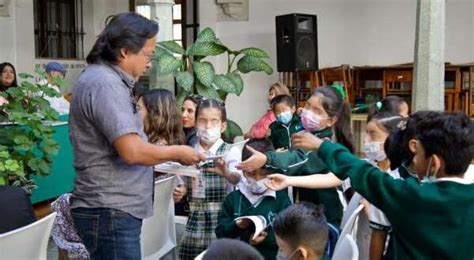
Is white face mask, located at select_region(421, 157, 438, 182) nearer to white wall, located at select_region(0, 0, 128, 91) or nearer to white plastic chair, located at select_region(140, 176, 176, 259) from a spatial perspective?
white plastic chair, located at select_region(140, 176, 176, 259)

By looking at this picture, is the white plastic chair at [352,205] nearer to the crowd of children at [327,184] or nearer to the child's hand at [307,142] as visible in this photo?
the crowd of children at [327,184]

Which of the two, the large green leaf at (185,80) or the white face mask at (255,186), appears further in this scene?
the large green leaf at (185,80)

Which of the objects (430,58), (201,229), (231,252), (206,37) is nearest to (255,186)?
(201,229)

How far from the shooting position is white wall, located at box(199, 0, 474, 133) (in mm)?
8391

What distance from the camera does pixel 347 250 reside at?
5.73 ft

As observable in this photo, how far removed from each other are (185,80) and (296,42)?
2043mm

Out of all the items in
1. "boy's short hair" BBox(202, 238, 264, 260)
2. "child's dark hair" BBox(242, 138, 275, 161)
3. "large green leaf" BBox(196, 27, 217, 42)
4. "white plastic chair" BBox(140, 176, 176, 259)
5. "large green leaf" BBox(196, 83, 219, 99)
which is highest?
"large green leaf" BBox(196, 27, 217, 42)

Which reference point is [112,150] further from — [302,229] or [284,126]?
[284,126]

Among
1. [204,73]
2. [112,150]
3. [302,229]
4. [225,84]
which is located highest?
[204,73]

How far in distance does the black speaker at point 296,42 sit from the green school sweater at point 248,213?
5186mm

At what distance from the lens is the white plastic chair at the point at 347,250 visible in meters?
1.67

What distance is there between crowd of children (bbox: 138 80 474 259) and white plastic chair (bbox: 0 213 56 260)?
0.58 meters

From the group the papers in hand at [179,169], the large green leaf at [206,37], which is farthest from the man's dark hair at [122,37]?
the large green leaf at [206,37]

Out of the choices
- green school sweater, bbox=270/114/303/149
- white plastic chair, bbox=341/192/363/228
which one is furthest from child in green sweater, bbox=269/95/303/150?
white plastic chair, bbox=341/192/363/228
